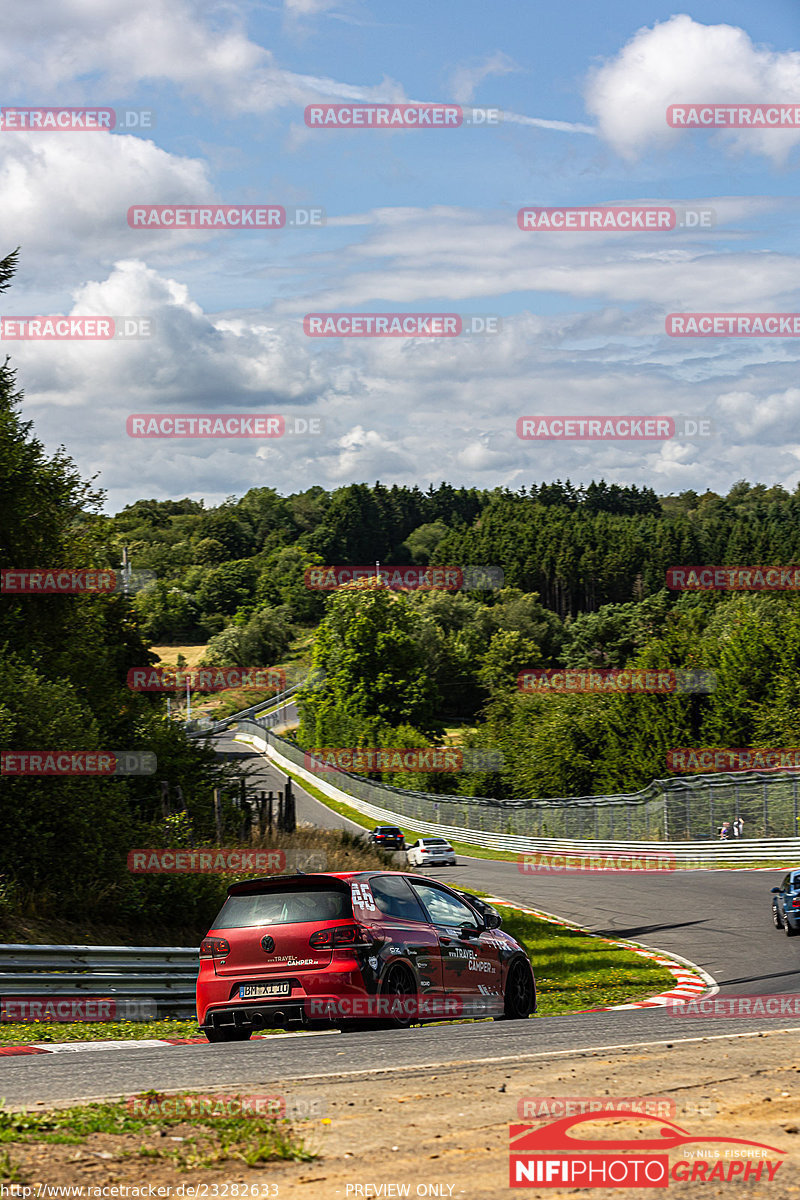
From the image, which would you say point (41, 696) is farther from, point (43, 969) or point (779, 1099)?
point (779, 1099)

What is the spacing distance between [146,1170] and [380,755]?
277ft

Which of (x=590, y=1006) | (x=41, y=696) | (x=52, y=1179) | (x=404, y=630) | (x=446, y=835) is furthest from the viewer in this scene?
(x=404, y=630)

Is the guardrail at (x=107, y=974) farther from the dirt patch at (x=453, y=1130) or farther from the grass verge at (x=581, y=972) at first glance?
the dirt patch at (x=453, y=1130)

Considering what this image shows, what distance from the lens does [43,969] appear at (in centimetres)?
1248

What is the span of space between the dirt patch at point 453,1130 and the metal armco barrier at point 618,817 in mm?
32610

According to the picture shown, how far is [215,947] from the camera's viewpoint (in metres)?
10.2

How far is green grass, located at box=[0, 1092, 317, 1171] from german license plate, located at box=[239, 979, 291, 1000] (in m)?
3.64

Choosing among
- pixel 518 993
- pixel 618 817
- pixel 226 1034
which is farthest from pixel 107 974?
pixel 618 817

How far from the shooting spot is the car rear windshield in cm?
998

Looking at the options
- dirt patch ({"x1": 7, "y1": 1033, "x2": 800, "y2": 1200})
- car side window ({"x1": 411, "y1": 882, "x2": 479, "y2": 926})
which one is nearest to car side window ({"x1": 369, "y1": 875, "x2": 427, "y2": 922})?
car side window ({"x1": 411, "y1": 882, "x2": 479, "y2": 926})

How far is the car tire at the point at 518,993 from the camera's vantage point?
11898 mm

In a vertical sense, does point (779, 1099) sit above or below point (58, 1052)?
above

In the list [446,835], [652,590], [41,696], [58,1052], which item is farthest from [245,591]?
[58,1052]

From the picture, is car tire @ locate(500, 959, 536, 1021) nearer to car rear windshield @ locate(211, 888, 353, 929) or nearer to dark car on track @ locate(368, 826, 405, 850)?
car rear windshield @ locate(211, 888, 353, 929)
